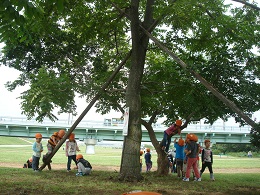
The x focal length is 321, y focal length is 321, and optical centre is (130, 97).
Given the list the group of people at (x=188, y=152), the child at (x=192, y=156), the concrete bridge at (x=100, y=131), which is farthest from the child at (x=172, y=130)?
the concrete bridge at (x=100, y=131)

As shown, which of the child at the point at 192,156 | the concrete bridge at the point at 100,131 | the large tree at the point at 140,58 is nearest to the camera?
the large tree at the point at 140,58

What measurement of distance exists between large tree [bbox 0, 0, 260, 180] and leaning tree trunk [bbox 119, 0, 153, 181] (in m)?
0.03

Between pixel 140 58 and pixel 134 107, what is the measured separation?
167 cm

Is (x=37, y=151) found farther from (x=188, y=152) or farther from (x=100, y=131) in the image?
(x=100, y=131)

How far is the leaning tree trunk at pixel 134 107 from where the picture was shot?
9.48m

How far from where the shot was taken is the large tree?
9.40 meters

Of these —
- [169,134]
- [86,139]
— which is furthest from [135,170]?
[86,139]

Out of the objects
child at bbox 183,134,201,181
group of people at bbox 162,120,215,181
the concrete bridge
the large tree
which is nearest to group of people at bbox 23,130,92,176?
the large tree

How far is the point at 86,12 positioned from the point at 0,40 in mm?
6230

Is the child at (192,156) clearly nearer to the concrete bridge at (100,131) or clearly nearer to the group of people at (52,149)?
the group of people at (52,149)

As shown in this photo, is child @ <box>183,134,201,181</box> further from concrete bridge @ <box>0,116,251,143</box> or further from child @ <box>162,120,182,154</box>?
concrete bridge @ <box>0,116,251,143</box>

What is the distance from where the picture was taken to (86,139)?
1757 inches

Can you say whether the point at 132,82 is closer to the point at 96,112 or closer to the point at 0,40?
the point at 0,40

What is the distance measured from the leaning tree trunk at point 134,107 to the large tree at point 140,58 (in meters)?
0.03
